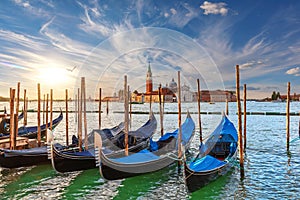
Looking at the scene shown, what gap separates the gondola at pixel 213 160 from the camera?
4.88 metres

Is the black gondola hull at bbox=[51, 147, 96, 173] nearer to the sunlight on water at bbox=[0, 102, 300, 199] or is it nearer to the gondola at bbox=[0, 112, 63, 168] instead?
the sunlight on water at bbox=[0, 102, 300, 199]

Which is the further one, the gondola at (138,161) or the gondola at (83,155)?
the gondola at (83,155)

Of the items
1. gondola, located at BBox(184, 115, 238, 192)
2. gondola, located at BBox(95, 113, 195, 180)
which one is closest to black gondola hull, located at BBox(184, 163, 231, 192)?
gondola, located at BBox(184, 115, 238, 192)

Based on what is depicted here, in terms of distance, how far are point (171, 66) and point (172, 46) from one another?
0.58 m

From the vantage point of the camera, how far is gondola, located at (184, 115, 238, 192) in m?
4.88

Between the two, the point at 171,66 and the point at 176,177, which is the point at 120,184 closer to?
the point at 176,177

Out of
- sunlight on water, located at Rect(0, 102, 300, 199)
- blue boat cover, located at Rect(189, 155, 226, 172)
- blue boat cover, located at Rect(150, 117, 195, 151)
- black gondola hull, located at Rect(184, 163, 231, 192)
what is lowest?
sunlight on water, located at Rect(0, 102, 300, 199)

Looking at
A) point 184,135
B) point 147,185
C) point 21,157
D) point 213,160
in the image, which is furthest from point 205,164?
point 21,157

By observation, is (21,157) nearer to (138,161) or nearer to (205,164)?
(138,161)

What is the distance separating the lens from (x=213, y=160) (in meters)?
5.46

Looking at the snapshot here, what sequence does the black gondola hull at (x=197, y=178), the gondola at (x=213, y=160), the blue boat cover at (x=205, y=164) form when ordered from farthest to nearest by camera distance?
the blue boat cover at (x=205, y=164), the gondola at (x=213, y=160), the black gondola hull at (x=197, y=178)

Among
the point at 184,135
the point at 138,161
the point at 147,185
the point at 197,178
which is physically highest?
the point at 184,135

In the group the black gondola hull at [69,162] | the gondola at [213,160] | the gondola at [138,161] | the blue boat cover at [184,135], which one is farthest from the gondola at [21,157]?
the gondola at [213,160]

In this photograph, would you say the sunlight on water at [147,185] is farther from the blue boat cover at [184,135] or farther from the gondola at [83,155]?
the blue boat cover at [184,135]
